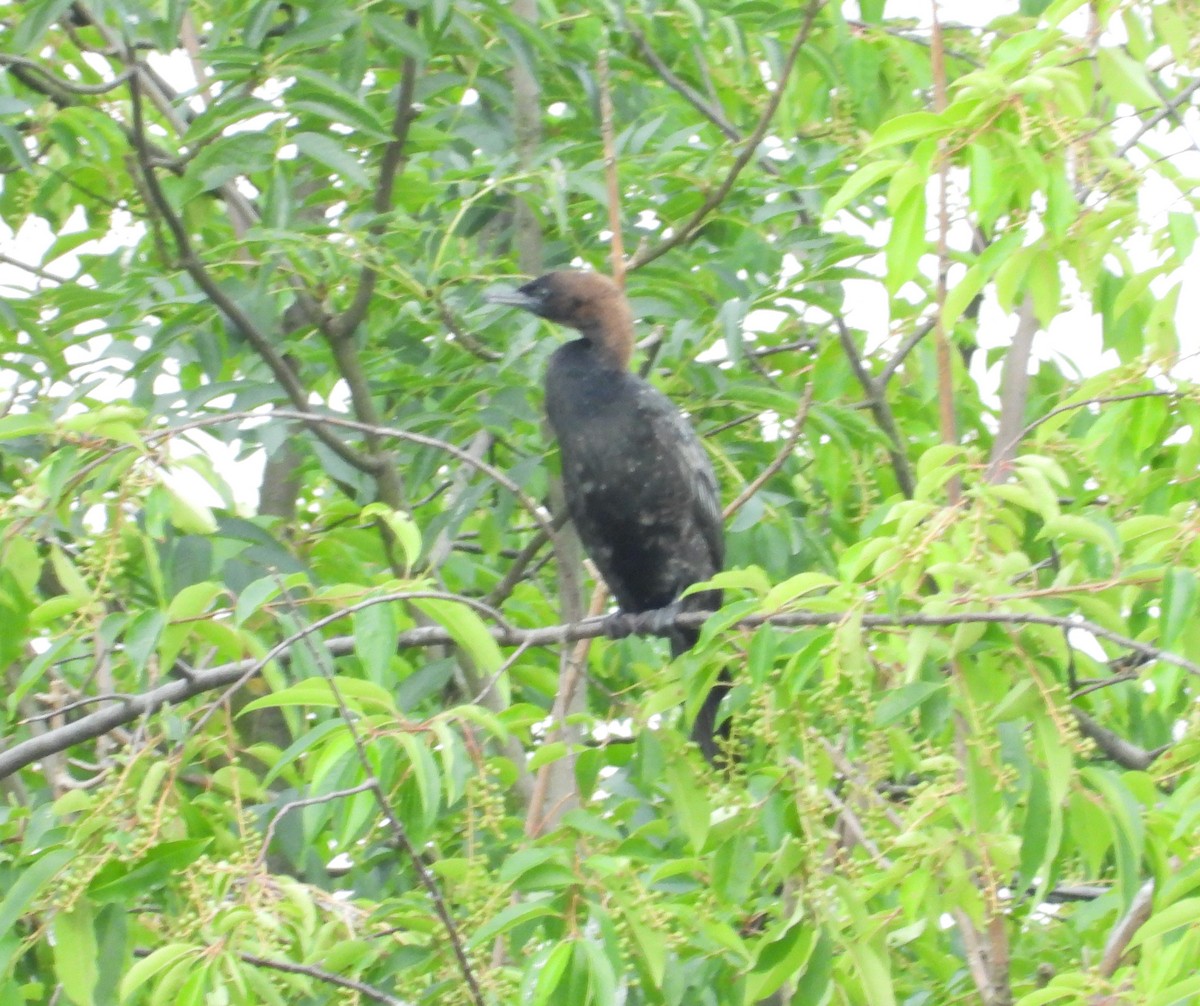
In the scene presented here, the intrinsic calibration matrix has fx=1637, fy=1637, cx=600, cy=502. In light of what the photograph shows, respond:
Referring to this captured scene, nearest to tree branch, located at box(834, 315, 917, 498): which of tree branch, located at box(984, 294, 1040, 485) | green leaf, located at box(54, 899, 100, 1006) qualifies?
tree branch, located at box(984, 294, 1040, 485)

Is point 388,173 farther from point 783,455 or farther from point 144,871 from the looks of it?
point 144,871

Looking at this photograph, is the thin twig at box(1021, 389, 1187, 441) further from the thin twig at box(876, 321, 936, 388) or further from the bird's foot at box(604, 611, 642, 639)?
the bird's foot at box(604, 611, 642, 639)

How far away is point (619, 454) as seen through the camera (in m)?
4.41

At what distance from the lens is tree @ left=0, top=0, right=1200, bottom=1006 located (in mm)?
2447

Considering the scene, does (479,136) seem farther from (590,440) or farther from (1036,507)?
(1036,507)

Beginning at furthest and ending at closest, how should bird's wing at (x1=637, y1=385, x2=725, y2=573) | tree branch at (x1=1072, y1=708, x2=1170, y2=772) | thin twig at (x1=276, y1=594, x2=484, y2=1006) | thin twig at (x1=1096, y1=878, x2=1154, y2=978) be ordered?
bird's wing at (x1=637, y1=385, x2=725, y2=573), tree branch at (x1=1072, y1=708, x2=1170, y2=772), thin twig at (x1=1096, y1=878, x2=1154, y2=978), thin twig at (x1=276, y1=594, x2=484, y2=1006)

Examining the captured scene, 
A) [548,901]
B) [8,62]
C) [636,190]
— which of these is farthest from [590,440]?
[548,901]

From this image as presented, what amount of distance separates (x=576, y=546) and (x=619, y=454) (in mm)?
560

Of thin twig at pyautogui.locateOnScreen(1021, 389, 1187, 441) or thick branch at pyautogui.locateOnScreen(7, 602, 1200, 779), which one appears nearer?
thick branch at pyautogui.locateOnScreen(7, 602, 1200, 779)

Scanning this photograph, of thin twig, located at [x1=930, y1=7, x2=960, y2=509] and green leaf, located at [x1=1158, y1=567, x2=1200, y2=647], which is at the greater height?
thin twig, located at [x1=930, y1=7, x2=960, y2=509]

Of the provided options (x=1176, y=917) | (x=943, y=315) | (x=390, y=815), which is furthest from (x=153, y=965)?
(x=943, y=315)

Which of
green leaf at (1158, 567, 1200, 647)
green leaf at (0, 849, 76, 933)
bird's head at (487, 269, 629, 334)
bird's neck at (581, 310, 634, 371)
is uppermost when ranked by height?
bird's head at (487, 269, 629, 334)

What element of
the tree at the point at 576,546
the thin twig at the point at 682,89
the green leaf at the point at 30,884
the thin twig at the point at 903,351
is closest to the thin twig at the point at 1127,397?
the tree at the point at 576,546

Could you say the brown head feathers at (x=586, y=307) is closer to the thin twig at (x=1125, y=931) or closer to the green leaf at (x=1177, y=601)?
the thin twig at (x=1125, y=931)
